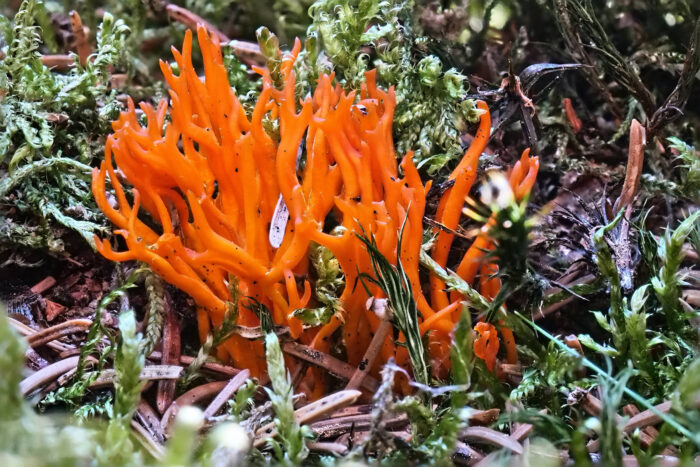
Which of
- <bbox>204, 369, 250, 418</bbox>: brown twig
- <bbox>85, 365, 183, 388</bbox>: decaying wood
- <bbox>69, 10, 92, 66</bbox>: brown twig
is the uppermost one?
<bbox>69, 10, 92, 66</bbox>: brown twig

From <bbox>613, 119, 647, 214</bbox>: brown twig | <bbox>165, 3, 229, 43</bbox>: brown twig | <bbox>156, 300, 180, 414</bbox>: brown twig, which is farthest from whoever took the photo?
<bbox>165, 3, 229, 43</bbox>: brown twig

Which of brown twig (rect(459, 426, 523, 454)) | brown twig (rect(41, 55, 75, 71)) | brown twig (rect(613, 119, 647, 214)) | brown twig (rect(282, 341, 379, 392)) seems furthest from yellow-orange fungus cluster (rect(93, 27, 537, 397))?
brown twig (rect(41, 55, 75, 71))

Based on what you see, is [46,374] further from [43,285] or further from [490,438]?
[490,438]

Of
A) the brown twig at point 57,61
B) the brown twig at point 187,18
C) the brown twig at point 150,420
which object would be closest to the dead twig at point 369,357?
the brown twig at point 150,420

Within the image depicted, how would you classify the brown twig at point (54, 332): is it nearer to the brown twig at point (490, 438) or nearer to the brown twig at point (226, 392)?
the brown twig at point (226, 392)

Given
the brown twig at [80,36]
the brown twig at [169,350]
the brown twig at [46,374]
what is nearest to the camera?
the brown twig at [46,374]

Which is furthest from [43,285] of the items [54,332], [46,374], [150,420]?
[150,420]

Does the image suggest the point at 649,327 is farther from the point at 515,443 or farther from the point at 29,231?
the point at 29,231

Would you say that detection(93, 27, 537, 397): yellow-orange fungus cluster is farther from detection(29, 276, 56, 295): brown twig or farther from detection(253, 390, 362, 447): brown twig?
detection(29, 276, 56, 295): brown twig

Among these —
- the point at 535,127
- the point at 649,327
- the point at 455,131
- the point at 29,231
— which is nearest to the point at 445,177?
the point at 455,131
